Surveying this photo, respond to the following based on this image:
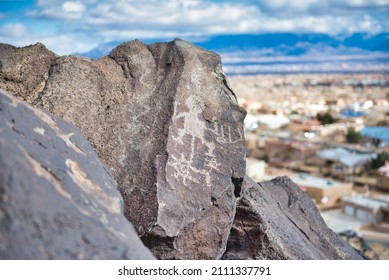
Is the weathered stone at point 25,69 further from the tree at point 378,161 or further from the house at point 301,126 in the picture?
the house at point 301,126

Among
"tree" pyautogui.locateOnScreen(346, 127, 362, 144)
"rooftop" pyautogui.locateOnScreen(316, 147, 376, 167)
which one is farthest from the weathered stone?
"tree" pyautogui.locateOnScreen(346, 127, 362, 144)

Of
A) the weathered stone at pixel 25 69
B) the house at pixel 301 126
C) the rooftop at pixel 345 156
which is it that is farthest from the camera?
the house at pixel 301 126

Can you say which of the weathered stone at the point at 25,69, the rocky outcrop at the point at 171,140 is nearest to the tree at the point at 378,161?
the rocky outcrop at the point at 171,140

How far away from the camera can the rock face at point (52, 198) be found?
2527 mm

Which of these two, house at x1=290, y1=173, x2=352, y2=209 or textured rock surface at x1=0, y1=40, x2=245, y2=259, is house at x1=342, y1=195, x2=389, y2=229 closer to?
house at x1=290, y1=173, x2=352, y2=209

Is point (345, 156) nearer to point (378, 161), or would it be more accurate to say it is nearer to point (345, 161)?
point (345, 161)

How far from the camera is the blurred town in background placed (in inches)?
703

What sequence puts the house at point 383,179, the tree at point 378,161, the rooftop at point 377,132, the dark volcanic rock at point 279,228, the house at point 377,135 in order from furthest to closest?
1. the rooftop at point 377,132
2. the house at point 377,135
3. the tree at point 378,161
4. the house at point 383,179
5. the dark volcanic rock at point 279,228

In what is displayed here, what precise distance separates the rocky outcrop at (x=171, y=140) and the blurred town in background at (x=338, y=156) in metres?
2.49

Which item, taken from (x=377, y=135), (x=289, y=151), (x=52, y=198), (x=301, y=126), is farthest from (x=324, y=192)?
(x=301, y=126)

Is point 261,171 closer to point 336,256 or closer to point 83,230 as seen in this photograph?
point 336,256

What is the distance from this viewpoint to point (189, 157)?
13.1 ft

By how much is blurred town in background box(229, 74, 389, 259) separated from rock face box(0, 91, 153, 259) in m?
3.86

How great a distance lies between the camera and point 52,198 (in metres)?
2.71
